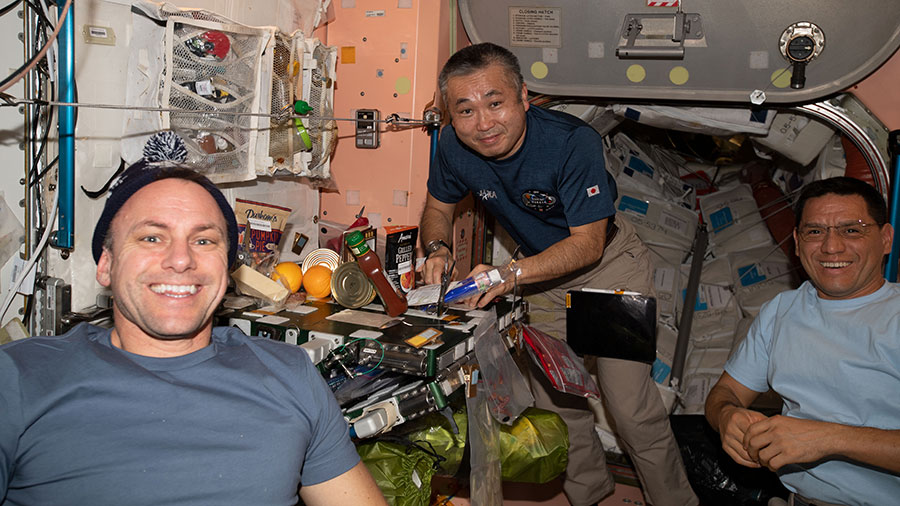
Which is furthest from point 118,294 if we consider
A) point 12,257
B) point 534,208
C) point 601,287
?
point 601,287

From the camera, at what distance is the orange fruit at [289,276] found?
251cm

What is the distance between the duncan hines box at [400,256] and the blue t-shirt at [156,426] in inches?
38.0

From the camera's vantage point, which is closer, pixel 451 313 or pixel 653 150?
pixel 451 313

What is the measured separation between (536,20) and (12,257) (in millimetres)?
2395

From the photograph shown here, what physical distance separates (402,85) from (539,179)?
0.87 metres

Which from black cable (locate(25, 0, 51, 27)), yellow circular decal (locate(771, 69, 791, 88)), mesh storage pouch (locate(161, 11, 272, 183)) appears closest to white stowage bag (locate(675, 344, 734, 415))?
yellow circular decal (locate(771, 69, 791, 88))

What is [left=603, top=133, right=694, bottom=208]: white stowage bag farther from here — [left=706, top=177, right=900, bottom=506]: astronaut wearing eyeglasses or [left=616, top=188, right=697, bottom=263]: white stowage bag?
[left=706, top=177, right=900, bottom=506]: astronaut wearing eyeglasses

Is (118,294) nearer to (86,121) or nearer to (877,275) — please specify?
(86,121)

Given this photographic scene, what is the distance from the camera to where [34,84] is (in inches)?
75.7

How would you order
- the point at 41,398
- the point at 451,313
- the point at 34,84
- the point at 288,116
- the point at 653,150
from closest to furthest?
the point at 41,398 → the point at 34,84 → the point at 451,313 → the point at 288,116 → the point at 653,150

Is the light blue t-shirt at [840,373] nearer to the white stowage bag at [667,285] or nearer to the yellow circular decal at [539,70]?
the yellow circular decal at [539,70]

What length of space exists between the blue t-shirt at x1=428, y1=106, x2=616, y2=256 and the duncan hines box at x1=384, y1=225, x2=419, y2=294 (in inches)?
16.1

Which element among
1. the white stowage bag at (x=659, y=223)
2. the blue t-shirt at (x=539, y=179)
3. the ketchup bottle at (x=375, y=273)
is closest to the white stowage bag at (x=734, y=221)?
the white stowage bag at (x=659, y=223)

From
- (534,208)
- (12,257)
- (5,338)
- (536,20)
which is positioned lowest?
(5,338)
